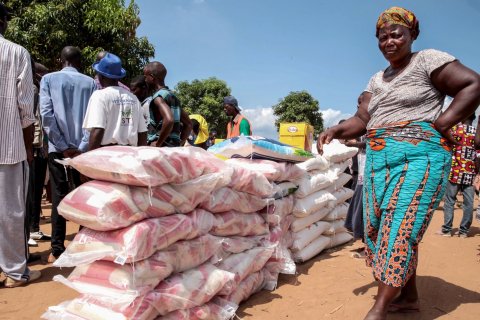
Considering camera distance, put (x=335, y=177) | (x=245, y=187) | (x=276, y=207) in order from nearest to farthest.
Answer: (x=245, y=187) < (x=276, y=207) < (x=335, y=177)

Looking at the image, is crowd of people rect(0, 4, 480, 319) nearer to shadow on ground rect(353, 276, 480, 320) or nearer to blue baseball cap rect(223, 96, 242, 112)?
shadow on ground rect(353, 276, 480, 320)

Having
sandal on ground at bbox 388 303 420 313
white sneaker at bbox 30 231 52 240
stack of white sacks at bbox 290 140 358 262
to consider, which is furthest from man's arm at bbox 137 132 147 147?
sandal on ground at bbox 388 303 420 313

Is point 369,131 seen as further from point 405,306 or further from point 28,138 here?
point 28,138

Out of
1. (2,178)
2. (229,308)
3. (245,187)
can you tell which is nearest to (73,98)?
(2,178)

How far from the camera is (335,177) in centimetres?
435

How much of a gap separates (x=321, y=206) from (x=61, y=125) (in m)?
2.70

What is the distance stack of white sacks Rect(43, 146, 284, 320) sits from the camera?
1.82 m

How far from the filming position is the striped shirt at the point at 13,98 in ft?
9.01

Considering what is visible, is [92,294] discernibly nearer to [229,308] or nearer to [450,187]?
[229,308]

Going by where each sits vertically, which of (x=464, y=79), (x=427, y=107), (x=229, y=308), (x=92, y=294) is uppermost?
(x=464, y=79)

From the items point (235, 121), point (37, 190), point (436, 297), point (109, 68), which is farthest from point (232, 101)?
point (436, 297)

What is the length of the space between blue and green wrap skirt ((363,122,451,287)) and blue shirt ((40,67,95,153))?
2.49 meters

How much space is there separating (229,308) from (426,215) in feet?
4.19

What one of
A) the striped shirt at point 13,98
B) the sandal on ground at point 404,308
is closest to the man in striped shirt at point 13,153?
the striped shirt at point 13,98
